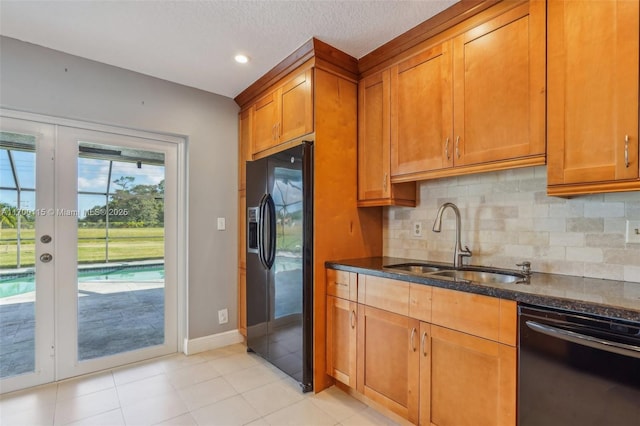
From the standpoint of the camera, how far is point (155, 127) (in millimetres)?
2699

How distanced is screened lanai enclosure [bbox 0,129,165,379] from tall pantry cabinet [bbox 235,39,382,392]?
1320 mm

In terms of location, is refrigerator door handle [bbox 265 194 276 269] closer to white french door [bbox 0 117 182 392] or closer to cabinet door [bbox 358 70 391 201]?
cabinet door [bbox 358 70 391 201]

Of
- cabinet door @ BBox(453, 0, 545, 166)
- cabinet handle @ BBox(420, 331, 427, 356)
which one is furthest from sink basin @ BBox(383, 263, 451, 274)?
cabinet door @ BBox(453, 0, 545, 166)

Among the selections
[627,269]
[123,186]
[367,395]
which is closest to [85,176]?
[123,186]

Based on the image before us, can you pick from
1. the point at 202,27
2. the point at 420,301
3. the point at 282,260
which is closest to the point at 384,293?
the point at 420,301

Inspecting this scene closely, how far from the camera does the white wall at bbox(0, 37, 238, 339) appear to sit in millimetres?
2207

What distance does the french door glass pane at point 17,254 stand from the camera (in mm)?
2174

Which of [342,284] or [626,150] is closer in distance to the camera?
[626,150]

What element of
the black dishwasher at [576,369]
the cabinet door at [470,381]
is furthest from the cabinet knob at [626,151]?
the cabinet door at [470,381]

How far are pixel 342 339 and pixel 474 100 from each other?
5.63 feet

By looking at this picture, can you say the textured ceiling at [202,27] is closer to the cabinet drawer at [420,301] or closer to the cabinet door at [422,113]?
the cabinet door at [422,113]

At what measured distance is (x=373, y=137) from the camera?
2338 millimetres

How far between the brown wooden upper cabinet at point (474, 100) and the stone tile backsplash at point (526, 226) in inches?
13.0

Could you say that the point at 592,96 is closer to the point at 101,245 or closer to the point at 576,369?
the point at 576,369
